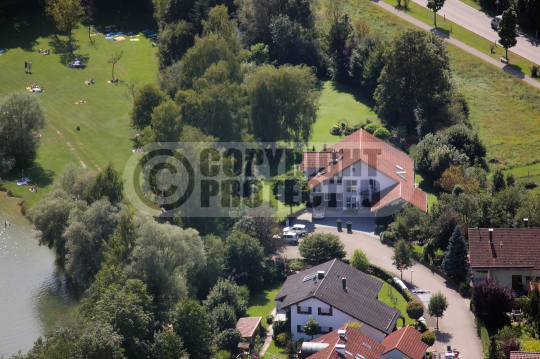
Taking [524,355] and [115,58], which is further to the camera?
[115,58]

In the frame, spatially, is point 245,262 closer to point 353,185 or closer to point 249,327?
point 249,327

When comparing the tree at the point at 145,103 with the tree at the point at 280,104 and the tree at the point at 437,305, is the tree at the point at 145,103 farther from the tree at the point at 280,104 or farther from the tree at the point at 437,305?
the tree at the point at 437,305

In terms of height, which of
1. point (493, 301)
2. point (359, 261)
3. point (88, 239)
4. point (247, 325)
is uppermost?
point (88, 239)

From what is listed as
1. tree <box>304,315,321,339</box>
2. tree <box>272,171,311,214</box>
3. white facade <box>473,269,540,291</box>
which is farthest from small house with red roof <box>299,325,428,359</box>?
tree <box>272,171,311,214</box>

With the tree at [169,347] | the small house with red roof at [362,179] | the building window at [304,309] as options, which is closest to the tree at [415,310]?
the building window at [304,309]

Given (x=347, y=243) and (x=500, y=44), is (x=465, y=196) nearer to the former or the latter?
(x=347, y=243)

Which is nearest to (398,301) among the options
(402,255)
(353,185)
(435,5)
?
(402,255)
